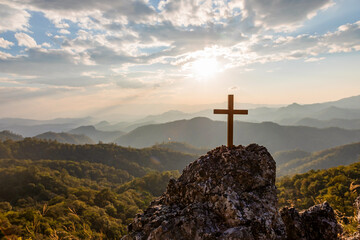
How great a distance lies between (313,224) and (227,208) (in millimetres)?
3088

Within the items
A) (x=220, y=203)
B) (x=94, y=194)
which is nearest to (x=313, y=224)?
(x=220, y=203)

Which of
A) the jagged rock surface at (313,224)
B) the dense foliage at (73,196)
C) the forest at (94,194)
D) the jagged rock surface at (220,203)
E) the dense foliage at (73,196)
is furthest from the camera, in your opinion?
the dense foliage at (73,196)

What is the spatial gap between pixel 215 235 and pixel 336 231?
3.93 metres

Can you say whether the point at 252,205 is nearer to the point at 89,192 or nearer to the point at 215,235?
the point at 215,235

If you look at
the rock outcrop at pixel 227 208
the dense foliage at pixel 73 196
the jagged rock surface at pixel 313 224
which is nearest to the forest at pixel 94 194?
the dense foliage at pixel 73 196

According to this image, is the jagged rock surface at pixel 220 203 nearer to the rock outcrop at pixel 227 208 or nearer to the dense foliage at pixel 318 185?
the rock outcrop at pixel 227 208

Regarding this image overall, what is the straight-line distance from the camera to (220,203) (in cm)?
557

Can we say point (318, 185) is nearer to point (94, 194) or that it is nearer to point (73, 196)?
point (94, 194)

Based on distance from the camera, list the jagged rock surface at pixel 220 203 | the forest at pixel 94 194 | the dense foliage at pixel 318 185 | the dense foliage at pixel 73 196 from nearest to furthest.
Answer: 1. the jagged rock surface at pixel 220 203
2. the forest at pixel 94 194
3. the dense foliage at pixel 73 196
4. the dense foliage at pixel 318 185

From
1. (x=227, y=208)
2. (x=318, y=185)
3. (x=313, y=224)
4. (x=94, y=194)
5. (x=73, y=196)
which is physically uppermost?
(x=227, y=208)

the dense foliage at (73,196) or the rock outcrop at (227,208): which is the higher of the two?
the rock outcrop at (227,208)

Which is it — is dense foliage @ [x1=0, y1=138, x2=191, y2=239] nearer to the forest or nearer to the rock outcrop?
the forest

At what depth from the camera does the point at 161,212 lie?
5996 millimetres

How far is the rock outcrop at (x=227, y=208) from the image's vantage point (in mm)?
5164
